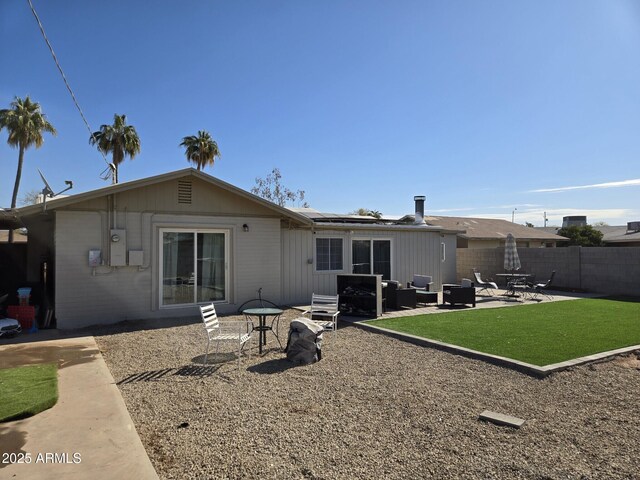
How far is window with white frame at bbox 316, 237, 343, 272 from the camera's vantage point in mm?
13297

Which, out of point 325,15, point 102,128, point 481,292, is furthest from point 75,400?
point 102,128

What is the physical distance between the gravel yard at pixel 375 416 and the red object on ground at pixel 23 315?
3449 mm

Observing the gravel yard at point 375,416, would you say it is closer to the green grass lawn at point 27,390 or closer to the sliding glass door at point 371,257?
the green grass lawn at point 27,390

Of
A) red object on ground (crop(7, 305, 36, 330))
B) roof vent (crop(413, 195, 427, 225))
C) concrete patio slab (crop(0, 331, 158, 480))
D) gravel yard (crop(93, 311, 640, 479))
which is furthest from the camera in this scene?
roof vent (crop(413, 195, 427, 225))

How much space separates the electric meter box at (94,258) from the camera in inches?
360

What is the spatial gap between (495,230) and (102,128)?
28.1m

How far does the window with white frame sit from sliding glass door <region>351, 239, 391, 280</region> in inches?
21.0

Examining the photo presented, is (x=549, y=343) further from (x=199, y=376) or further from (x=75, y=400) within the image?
(x=75, y=400)

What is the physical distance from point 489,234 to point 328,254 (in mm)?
18512

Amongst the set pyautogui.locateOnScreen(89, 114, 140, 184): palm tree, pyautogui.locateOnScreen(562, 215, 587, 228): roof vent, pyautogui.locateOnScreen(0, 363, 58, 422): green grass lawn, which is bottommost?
pyautogui.locateOnScreen(0, 363, 58, 422): green grass lawn

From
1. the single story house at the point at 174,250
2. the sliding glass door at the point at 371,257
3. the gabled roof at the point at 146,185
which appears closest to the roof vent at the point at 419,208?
the sliding glass door at the point at 371,257

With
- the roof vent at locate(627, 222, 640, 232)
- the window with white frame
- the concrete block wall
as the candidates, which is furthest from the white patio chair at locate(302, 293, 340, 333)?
the roof vent at locate(627, 222, 640, 232)

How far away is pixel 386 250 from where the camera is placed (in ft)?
48.2

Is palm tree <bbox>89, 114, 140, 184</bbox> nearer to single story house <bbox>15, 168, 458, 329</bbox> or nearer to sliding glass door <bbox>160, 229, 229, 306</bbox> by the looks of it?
single story house <bbox>15, 168, 458, 329</bbox>
